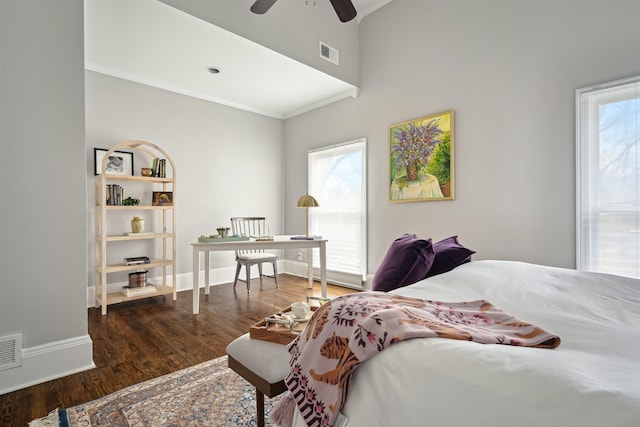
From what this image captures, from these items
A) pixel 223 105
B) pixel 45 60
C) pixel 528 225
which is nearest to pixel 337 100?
pixel 223 105

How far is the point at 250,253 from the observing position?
4375 mm

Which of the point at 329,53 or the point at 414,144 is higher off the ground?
the point at 329,53

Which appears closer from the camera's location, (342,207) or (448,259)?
(448,259)

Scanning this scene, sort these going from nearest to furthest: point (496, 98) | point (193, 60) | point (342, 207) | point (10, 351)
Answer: point (10, 351) → point (496, 98) → point (193, 60) → point (342, 207)

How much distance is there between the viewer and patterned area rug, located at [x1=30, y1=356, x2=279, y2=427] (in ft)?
5.15

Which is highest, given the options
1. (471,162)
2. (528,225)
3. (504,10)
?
(504,10)

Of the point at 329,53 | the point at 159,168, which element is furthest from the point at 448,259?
the point at 159,168

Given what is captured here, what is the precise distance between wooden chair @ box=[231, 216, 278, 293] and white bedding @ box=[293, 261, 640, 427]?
3.06m

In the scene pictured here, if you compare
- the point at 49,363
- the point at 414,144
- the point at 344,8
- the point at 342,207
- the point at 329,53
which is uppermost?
the point at 329,53

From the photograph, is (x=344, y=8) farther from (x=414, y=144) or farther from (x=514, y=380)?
(x=514, y=380)

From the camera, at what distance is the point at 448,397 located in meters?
0.73

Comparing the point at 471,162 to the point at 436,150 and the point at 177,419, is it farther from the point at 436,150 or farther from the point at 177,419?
the point at 177,419

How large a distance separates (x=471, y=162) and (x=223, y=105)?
11.4 feet

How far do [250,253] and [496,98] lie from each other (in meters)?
3.43
